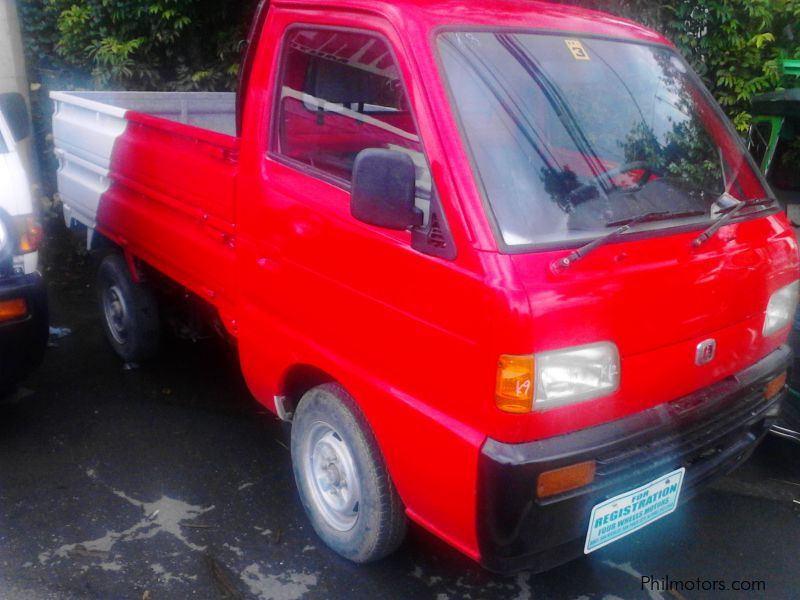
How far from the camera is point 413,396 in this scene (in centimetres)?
253

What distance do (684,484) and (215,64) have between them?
6.89m

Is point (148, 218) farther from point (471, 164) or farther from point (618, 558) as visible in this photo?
point (618, 558)

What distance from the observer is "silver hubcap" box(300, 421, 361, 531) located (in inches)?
119

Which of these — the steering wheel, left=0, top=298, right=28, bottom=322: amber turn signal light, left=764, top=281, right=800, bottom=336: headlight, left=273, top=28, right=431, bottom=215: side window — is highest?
left=273, top=28, right=431, bottom=215: side window

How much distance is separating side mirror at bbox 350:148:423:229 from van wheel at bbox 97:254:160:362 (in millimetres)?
2727

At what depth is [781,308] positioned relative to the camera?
3.01 meters

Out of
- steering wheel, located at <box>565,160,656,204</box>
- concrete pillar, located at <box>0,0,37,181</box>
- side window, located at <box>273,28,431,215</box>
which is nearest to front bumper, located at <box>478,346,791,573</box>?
steering wheel, located at <box>565,160,656,204</box>

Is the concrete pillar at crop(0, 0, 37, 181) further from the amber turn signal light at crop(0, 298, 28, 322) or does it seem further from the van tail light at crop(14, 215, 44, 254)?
the amber turn signal light at crop(0, 298, 28, 322)

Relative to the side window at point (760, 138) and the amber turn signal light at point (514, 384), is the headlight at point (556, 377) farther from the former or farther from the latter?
the side window at point (760, 138)

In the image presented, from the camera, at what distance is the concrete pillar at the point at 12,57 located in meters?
7.49

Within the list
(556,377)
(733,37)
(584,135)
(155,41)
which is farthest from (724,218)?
(155,41)

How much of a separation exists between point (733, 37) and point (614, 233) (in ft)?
17.0

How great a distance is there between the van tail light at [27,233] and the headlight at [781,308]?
331 cm

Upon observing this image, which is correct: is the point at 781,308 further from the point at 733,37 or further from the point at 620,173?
the point at 733,37
